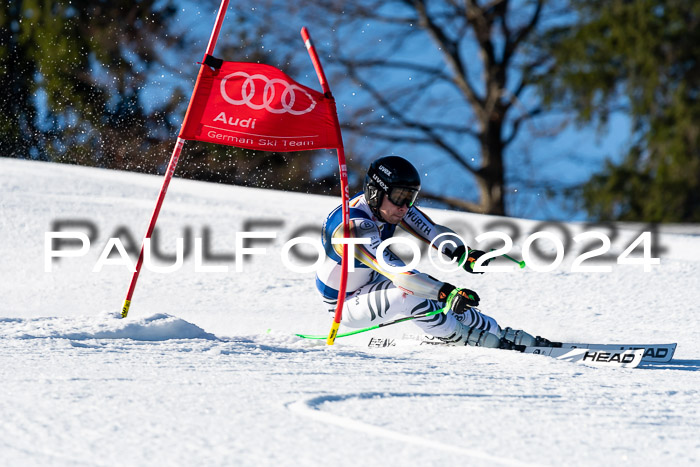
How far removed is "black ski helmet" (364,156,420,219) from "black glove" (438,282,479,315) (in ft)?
2.38

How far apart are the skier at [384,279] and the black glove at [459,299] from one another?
20 centimetres

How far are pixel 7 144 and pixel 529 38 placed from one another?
39.5 ft

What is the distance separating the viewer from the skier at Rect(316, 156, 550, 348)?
482 cm

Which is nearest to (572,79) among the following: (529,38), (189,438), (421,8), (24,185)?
(529,38)

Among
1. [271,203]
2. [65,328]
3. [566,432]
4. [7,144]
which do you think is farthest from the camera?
[7,144]

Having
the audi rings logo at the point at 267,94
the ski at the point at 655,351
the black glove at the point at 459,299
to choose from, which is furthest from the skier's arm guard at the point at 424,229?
the black glove at the point at 459,299

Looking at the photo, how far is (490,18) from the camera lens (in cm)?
1961

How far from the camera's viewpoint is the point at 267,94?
16.9ft

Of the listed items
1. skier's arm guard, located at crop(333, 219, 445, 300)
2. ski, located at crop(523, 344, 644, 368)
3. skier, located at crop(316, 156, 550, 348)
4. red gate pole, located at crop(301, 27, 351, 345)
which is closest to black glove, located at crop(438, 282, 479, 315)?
skier's arm guard, located at crop(333, 219, 445, 300)

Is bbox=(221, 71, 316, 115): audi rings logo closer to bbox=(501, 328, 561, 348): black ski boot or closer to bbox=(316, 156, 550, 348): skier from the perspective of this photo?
bbox=(316, 156, 550, 348): skier

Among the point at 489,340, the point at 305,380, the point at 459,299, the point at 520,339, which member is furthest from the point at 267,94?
the point at 305,380

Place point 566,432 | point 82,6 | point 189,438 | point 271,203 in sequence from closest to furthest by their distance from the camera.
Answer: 1. point 189,438
2. point 566,432
3. point 271,203
4. point 82,6

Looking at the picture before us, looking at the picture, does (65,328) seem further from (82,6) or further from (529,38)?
(82,6)

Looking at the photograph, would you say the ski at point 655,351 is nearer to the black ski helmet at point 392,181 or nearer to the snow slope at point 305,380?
the snow slope at point 305,380
